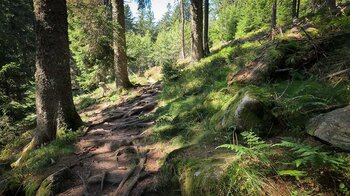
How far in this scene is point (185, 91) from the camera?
9.37 metres

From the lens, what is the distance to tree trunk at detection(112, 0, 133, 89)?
13781mm

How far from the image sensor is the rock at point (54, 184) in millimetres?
5027

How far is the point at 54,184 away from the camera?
5.14m

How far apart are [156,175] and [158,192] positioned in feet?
1.50

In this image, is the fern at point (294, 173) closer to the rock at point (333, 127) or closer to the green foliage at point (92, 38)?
Result: the rock at point (333, 127)

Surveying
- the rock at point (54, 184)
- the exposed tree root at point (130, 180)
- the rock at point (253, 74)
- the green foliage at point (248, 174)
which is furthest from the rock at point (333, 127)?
the rock at point (54, 184)

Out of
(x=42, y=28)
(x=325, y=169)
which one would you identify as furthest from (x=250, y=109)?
(x=42, y=28)

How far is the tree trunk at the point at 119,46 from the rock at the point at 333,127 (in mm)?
11653

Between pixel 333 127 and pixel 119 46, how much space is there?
1220 centimetres

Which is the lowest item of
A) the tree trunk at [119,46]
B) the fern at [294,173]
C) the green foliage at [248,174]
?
the green foliage at [248,174]

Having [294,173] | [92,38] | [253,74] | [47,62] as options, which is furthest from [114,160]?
[92,38]

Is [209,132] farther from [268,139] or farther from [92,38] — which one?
[92,38]

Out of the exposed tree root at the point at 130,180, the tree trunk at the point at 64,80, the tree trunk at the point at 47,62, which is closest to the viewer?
the exposed tree root at the point at 130,180

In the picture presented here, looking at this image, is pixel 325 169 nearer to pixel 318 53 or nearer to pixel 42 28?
pixel 318 53
